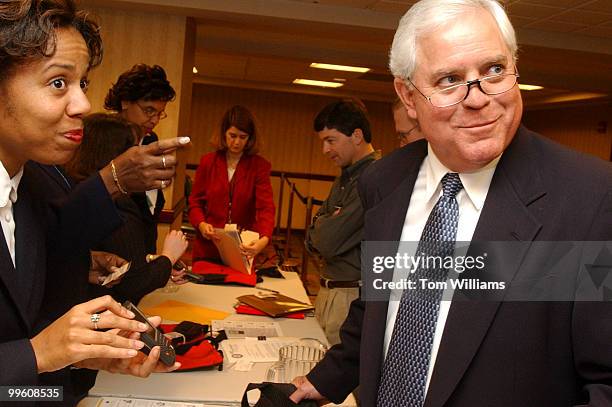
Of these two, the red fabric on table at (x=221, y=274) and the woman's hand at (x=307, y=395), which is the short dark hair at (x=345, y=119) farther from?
the woman's hand at (x=307, y=395)

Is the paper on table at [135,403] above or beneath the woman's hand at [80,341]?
beneath

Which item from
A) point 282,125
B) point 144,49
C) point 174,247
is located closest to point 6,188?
point 174,247

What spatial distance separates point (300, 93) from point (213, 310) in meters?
11.4

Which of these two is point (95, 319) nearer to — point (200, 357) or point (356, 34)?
point (200, 357)

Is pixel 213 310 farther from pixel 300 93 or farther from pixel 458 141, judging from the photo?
pixel 300 93

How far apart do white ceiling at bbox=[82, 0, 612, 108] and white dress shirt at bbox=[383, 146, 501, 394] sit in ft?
14.8

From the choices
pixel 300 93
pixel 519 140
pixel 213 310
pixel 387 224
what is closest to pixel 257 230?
pixel 213 310

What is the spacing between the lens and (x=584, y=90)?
9977 millimetres

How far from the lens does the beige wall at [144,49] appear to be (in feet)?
20.7

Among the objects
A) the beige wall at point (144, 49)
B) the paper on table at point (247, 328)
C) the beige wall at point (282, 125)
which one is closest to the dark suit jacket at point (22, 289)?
the paper on table at point (247, 328)

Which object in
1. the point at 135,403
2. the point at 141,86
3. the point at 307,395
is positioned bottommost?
the point at 135,403

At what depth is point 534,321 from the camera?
116 cm

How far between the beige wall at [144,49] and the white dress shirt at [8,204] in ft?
16.4

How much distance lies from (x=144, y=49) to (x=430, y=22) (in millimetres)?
5551
